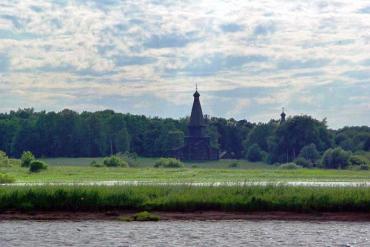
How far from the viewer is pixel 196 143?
117062mm

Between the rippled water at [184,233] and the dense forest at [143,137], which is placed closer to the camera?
the rippled water at [184,233]

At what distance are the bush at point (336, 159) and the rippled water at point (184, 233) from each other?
61112mm

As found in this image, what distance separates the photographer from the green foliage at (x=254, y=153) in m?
122

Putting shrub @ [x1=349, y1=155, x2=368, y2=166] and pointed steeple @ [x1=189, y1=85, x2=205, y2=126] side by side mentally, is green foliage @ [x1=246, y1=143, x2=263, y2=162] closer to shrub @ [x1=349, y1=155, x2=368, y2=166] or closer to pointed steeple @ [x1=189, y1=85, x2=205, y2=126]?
pointed steeple @ [x1=189, y1=85, x2=205, y2=126]

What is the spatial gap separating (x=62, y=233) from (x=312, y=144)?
84.6 metres

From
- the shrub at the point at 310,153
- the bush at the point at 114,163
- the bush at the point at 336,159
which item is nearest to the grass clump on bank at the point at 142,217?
the bush at the point at 114,163

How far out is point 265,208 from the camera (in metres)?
35.0

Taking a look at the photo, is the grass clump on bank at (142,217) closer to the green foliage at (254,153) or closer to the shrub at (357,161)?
the shrub at (357,161)

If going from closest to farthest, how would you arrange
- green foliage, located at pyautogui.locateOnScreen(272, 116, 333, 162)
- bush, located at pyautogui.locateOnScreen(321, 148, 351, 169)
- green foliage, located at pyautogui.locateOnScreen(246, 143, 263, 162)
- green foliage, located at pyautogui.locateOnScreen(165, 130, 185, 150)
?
bush, located at pyautogui.locateOnScreen(321, 148, 351, 169) < green foliage, located at pyautogui.locateOnScreen(272, 116, 333, 162) < green foliage, located at pyautogui.locateOnScreen(246, 143, 263, 162) < green foliage, located at pyautogui.locateOnScreen(165, 130, 185, 150)

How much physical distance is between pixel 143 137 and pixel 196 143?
798 inches

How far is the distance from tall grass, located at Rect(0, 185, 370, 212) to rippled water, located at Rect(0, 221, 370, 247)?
2450 mm

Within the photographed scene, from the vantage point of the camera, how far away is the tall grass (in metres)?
34.9

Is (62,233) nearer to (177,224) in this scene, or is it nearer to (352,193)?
(177,224)

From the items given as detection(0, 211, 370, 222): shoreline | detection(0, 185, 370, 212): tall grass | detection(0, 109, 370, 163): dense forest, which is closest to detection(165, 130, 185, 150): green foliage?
detection(0, 109, 370, 163): dense forest
